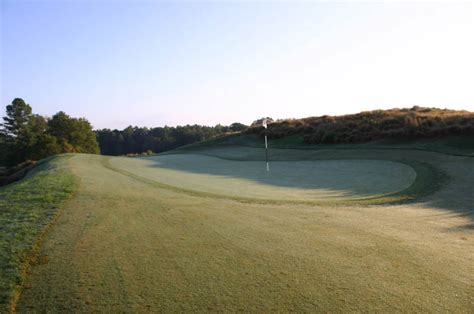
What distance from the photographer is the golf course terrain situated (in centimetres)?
417

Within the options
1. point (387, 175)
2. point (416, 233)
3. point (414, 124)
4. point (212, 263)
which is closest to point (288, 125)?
point (414, 124)

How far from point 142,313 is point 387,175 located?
605 inches

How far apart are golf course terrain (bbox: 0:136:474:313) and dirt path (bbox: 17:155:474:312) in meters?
0.02

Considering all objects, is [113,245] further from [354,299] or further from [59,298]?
[354,299]

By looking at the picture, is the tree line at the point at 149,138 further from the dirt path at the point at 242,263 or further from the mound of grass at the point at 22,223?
the dirt path at the point at 242,263

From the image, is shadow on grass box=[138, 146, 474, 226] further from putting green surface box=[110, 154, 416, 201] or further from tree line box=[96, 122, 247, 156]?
tree line box=[96, 122, 247, 156]

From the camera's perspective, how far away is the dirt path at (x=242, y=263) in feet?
13.6

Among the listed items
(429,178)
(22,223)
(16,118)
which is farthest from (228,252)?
(16,118)

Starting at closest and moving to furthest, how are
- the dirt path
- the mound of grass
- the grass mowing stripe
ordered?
the dirt path < the mound of grass < the grass mowing stripe

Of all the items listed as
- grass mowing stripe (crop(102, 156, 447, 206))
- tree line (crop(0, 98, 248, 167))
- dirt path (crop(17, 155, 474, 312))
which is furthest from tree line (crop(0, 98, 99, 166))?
dirt path (crop(17, 155, 474, 312))

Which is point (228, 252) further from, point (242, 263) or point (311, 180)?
point (311, 180)

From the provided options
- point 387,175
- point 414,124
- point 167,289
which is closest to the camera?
point 167,289

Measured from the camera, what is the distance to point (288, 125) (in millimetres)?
42094

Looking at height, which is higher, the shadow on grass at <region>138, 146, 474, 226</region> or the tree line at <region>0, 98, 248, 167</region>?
the tree line at <region>0, 98, 248, 167</region>
